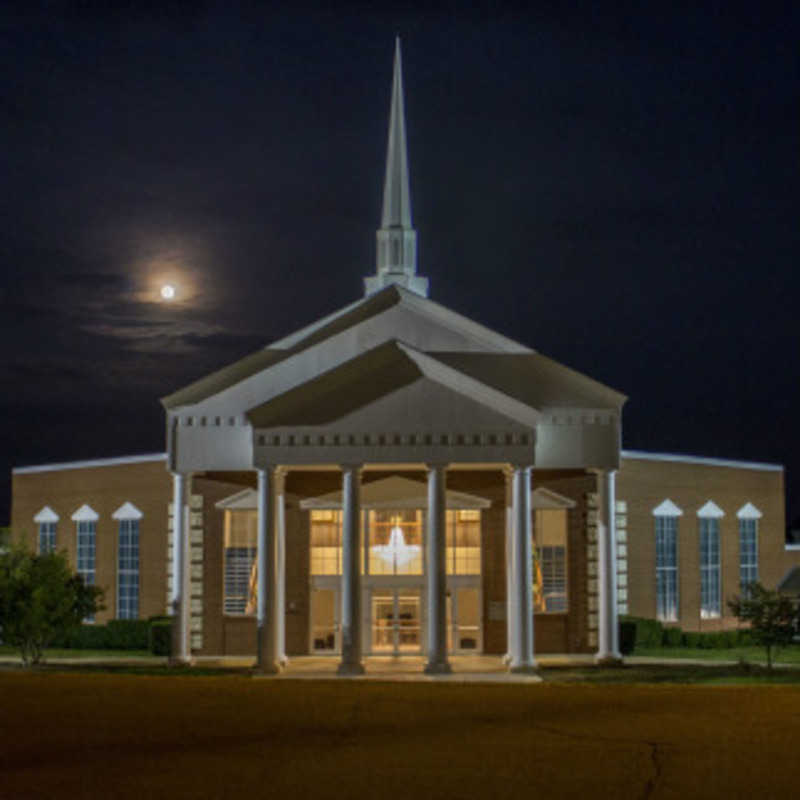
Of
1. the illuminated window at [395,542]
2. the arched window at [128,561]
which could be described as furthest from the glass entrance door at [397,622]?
the arched window at [128,561]

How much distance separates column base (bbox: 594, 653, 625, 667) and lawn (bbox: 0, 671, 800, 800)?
815 cm

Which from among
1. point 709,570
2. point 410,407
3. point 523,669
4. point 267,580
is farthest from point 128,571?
point 709,570

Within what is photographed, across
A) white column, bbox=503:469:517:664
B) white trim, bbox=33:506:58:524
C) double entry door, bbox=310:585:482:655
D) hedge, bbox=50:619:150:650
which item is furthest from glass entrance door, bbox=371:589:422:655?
white trim, bbox=33:506:58:524

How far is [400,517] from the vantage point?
41.5 metres

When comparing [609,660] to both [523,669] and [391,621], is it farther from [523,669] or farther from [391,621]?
[391,621]

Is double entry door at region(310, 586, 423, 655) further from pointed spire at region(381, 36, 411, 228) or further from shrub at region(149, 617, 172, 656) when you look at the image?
pointed spire at region(381, 36, 411, 228)

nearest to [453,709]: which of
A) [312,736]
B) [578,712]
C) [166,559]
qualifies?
[578,712]

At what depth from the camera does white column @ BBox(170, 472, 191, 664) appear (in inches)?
1489

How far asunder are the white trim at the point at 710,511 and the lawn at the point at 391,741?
19.4 m

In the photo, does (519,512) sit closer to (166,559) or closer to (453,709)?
(453,709)

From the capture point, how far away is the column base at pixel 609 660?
37000mm

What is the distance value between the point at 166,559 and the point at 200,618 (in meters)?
3.85

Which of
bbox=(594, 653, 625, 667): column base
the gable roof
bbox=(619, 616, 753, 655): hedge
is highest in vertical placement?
the gable roof

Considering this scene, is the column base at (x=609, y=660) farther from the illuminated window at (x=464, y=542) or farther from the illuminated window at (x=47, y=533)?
the illuminated window at (x=47, y=533)
